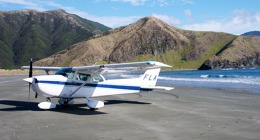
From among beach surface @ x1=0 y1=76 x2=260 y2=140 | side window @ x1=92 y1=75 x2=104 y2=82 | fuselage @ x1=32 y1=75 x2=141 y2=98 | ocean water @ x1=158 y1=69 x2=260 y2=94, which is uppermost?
side window @ x1=92 y1=75 x2=104 y2=82

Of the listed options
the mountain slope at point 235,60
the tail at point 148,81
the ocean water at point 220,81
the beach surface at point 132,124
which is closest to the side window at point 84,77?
the beach surface at point 132,124

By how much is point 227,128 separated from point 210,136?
1.45m

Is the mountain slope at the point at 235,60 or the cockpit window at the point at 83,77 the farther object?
the mountain slope at the point at 235,60

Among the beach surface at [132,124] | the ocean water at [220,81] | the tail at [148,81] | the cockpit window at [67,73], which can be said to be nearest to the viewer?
the beach surface at [132,124]

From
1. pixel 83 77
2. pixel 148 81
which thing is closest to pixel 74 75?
pixel 83 77

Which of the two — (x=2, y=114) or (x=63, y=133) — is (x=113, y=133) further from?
(x=2, y=114)

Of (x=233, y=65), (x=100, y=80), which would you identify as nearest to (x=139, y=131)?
(x=100, y=80)

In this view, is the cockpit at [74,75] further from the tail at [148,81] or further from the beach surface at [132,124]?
the tail at [148,81]

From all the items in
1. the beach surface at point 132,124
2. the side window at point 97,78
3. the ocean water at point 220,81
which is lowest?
the ocean water at point 220,81

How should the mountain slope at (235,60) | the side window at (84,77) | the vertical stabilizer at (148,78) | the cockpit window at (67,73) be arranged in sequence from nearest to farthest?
the cockpit window at (67,73) → the side window at (84,77) → the vertical stabilizer at (148,78) → the mountain slope at (235,60)

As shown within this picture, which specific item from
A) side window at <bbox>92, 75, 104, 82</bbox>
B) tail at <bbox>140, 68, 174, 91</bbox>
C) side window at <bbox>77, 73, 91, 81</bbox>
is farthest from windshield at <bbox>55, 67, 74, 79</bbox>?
tail at <bbox>140, 68, 174, 91</bbox>

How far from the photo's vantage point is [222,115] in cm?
1277

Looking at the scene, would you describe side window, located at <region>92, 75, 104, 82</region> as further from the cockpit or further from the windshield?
the windshield

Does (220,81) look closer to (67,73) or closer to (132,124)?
(67,73)
